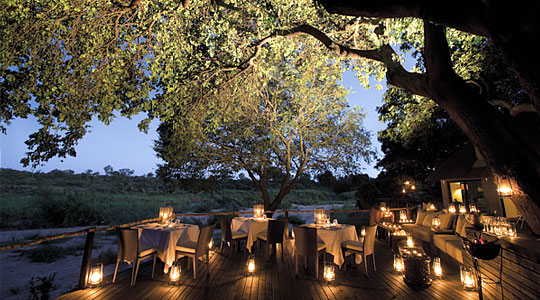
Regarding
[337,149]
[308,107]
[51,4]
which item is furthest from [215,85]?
[337,149]

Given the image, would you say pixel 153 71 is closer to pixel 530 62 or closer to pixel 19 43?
pixel 19 43

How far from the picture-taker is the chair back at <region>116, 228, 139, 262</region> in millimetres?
4207

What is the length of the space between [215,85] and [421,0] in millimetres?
4327

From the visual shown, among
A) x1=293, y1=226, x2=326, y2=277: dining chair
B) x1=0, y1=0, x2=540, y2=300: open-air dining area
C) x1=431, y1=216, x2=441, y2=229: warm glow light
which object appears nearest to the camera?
x1=0, y1=0, x2=540, y2=300: open-air dining area

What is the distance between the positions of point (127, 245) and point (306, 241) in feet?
10.5

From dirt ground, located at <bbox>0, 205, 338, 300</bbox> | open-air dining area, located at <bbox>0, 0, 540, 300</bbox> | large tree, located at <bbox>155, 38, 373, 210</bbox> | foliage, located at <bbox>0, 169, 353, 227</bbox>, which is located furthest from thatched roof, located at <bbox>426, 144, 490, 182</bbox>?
dirt ground, located at <bbox>0, 205, 338, 300</bbox>

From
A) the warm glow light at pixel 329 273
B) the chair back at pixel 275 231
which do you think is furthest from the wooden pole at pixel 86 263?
the warm glow light at pixel 329 273

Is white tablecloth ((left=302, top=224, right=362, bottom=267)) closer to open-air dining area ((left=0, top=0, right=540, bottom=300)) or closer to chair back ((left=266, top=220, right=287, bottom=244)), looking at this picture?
open-air dining area ((left=0, top=0, right=540, bottom=300))

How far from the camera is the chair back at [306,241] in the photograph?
15.0 feet

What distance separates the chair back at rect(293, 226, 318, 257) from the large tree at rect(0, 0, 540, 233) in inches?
113

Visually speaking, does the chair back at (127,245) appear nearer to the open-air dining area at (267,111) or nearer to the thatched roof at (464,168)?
the open-air dining area at (267,111)

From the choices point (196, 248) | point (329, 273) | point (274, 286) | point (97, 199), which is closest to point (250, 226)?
point (196, 248)

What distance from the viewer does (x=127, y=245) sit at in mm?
4234

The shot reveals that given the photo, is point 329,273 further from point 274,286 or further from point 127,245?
point 127,245
